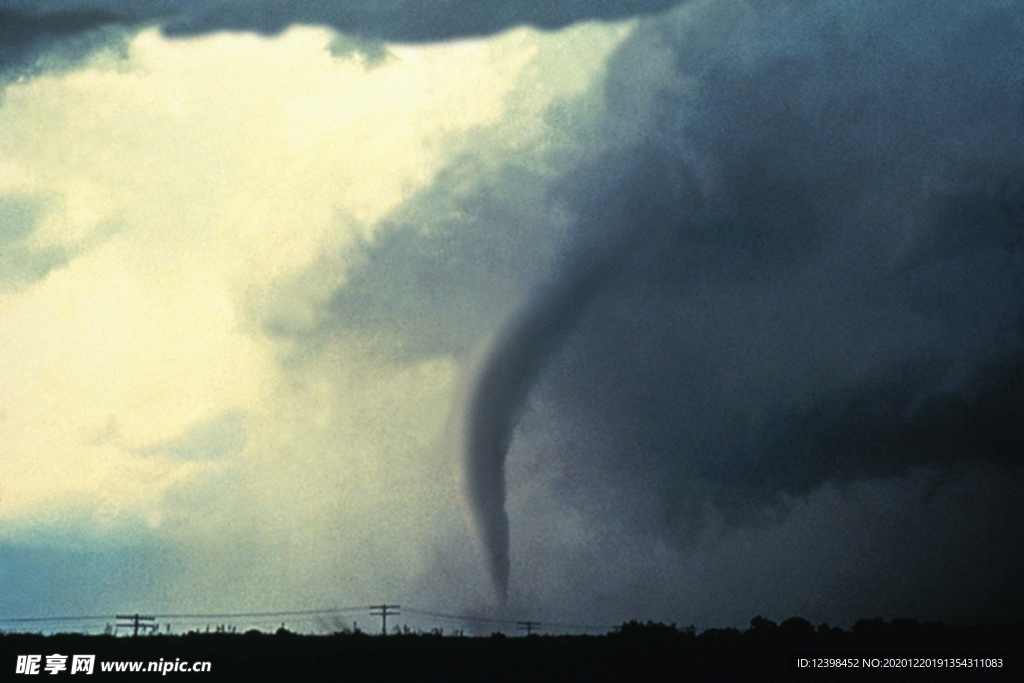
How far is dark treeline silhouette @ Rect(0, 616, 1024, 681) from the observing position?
7512cm

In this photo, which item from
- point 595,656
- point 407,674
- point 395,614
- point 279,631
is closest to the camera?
point 407,674

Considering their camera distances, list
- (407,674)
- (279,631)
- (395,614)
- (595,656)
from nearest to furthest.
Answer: (407,674) < (595,656) < (279,631) < (395,614)

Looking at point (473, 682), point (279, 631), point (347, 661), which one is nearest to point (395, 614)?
point (279, 631)

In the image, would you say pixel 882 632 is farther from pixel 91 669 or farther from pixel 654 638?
pixel 91 669

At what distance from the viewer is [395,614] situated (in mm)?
94000

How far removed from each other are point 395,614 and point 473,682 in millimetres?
21246

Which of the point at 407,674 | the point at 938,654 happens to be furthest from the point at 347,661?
the point at 938,654

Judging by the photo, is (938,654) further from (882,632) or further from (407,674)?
(407,674)

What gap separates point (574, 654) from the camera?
82.8m

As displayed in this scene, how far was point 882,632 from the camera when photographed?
315 feet

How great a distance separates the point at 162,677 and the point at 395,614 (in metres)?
25.7

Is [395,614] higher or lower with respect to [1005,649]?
higher

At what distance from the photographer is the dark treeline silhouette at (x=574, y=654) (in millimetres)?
75125

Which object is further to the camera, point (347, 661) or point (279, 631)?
point (279, 631)
